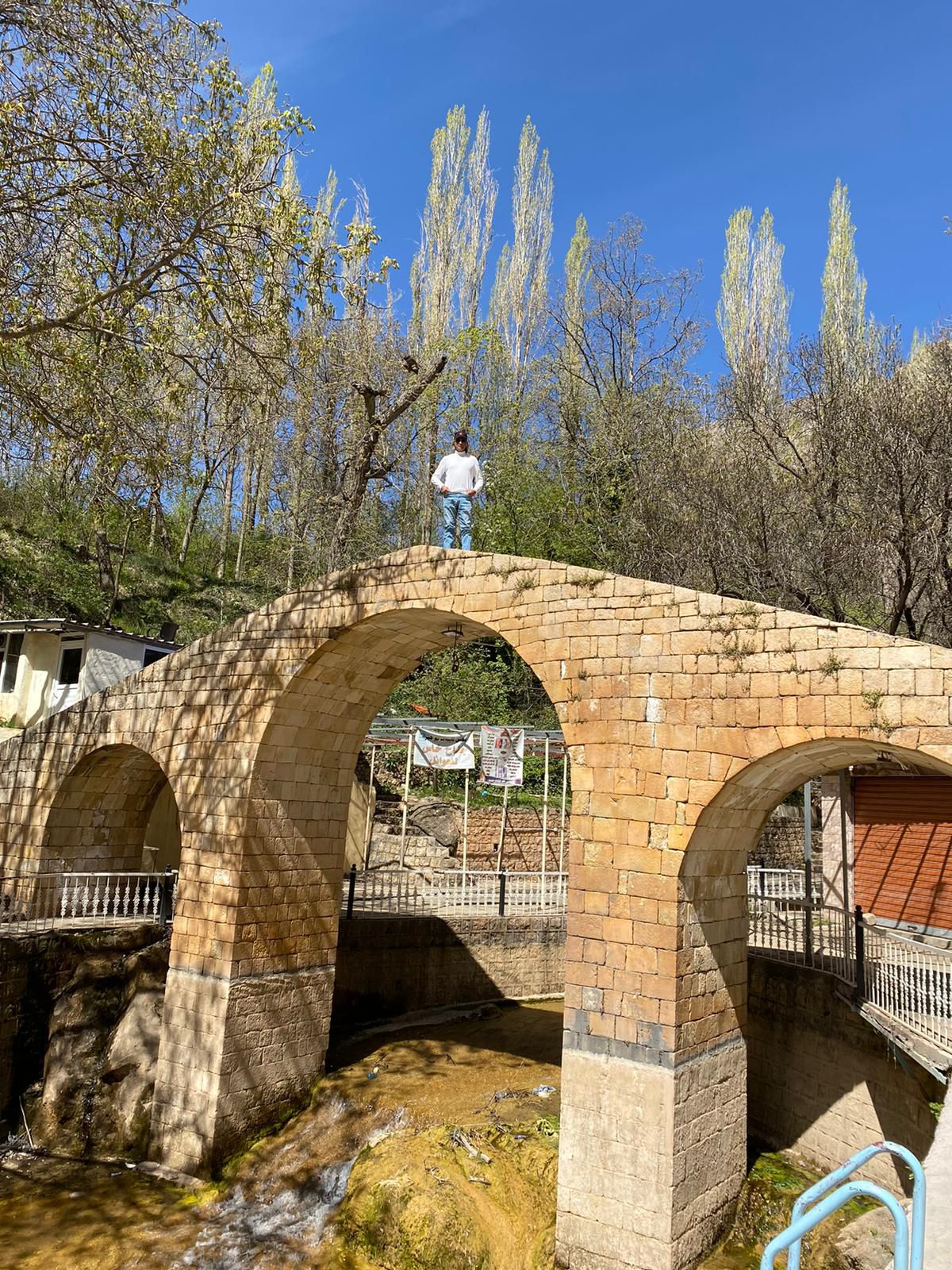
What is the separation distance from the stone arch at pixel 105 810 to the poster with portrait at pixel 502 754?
6038 millimetres

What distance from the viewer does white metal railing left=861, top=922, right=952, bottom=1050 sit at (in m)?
7.76

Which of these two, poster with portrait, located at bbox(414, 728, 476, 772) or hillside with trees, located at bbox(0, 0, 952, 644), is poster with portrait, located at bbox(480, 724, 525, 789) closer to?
poster with portrait, located at bbox(414, 728, 476, 772)

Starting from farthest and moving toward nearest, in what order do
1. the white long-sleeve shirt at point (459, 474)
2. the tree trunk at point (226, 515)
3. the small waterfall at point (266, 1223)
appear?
the tree trunk at point (226, 515) < the white long-sleeve shirt at point (459, 474) < the small waterfall at point (266, 1223)

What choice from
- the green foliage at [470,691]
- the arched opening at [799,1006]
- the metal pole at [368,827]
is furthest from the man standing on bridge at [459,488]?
the green foliage at [470,691]

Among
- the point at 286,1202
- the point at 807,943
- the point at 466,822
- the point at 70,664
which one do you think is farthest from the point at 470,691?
the point at 286,1202

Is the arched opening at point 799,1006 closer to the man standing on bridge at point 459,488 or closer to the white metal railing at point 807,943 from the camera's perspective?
the white metal railing at point 807,943

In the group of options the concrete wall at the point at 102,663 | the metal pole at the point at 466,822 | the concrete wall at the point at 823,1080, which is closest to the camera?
the concrete wall at the point at 823,1080

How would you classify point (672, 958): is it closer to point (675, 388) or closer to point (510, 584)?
point (510, 584)

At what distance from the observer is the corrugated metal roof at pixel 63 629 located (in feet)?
55.8

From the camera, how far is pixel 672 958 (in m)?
7.43

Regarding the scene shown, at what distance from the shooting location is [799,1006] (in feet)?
32.1

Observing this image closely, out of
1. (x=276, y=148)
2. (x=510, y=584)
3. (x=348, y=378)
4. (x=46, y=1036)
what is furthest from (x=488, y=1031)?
(x=348, y=378)

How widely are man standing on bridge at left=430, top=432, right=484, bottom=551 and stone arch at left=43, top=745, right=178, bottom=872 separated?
605cm

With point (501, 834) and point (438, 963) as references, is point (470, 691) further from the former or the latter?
point (438, 963)
